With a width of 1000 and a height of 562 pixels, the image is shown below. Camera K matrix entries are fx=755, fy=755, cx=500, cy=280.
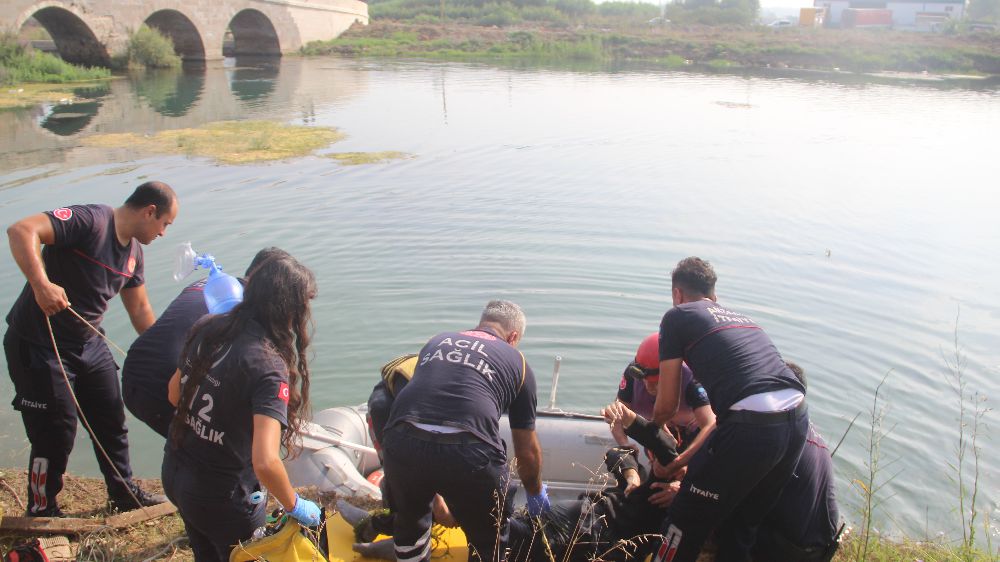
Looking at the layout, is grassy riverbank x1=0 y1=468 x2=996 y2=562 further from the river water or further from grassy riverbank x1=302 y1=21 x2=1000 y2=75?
grassy riverbank x1=302 y1=21 x2=1000 y2=75

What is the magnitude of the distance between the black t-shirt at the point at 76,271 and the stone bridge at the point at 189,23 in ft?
97.9

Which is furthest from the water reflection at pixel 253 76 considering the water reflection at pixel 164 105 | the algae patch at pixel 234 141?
the algae patch at pixel 234 141

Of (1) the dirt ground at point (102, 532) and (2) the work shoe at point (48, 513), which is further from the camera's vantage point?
(2) the work shoe at point (48, 513)

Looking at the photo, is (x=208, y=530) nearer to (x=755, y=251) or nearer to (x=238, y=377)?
(x=238, y=377)

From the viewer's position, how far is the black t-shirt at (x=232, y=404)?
2.64 meters

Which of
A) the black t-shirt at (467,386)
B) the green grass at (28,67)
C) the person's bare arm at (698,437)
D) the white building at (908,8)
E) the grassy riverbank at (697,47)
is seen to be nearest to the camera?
the black t-shirt at (467,386)

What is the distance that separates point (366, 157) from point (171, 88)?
16.2m

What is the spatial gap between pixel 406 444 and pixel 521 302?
5801 mm

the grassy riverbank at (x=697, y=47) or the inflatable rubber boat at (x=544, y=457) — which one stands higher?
the grassy riverbank at (x=697, y=47)

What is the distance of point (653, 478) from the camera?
13.1 ft

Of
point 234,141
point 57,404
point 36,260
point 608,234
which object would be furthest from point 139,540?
point 234,141

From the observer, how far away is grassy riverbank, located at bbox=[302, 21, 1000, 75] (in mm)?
45406

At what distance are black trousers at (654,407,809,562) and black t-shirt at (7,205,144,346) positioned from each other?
302cm

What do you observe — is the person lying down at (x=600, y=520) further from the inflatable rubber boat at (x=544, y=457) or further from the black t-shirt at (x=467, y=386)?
the inflatable rubber boat at (x=544, y=457)
